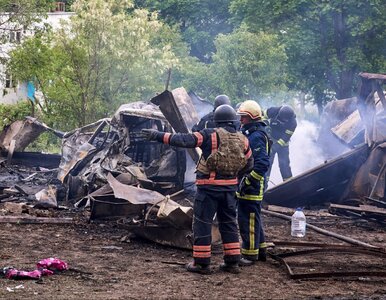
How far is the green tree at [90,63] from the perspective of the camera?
22.6 m

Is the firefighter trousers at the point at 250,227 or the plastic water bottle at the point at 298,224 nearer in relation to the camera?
the firefighter trousers at the point at 250,227

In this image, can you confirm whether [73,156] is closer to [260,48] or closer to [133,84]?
[133,84]

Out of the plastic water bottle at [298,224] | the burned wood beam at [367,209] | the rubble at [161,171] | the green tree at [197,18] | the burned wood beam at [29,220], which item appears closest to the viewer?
the plastic water bottle at [298,224]

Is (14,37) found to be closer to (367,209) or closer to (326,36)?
(326,36)

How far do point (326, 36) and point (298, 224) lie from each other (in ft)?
70.6

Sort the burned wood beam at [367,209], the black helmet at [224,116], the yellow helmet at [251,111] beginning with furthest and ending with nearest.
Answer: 1. the burned wood beam at [367,209]
2. the yellow helmet at [251,111]
3. the black helmet at [224,116]

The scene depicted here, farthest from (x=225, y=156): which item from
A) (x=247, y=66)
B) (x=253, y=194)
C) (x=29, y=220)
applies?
(x=247, y=66)

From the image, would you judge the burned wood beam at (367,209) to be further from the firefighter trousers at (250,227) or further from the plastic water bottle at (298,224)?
the firefighter trousers at (250,227)

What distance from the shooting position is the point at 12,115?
84.8ft

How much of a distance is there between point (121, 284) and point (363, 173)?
7.31 meters

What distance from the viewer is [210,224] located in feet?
24.5

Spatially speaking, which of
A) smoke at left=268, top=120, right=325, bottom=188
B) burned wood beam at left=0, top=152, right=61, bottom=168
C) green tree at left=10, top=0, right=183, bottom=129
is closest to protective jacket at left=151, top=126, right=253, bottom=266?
smoke at left=268, top=120, right=325, bottom=188

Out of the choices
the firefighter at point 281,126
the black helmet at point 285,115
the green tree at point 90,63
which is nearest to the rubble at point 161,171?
the firefighter at point 281,126

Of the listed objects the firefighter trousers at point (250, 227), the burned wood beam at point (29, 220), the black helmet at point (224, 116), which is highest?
the black helmet at point (224, 116)
